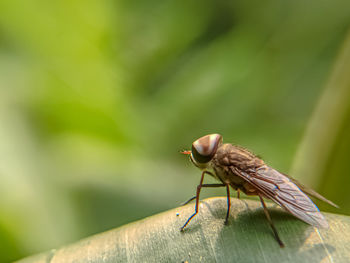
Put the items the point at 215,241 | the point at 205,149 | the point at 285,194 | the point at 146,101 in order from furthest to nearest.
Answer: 1. the point at 146,101
2. the point at 205,149
3. the point at 285,194
4. the point at 215,241

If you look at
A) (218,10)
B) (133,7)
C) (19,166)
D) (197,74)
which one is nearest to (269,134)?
(197,74)

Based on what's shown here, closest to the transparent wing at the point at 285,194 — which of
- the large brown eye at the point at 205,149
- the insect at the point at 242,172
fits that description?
the insect at the point at 242,172

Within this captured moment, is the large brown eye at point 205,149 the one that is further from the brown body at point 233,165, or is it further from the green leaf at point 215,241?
the green leaf at point 215,241

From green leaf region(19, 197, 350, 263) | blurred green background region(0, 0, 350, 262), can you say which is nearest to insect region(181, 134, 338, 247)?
green leaf region(19, 197, 350, 263)

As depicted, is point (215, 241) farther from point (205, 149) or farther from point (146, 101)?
point (146, 101)

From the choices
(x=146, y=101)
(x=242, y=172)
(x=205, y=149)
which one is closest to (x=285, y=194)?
(x=242, y=172)

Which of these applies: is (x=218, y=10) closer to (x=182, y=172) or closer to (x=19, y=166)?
(x=182, y=172)

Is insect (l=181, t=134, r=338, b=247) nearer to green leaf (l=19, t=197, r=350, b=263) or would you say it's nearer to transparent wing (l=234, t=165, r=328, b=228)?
transparent wing (l=234, t=165, r=328, b=228)
